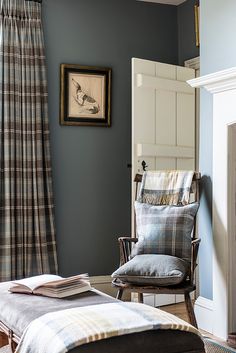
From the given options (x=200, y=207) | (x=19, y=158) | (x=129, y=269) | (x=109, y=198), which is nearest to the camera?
(x=129, y=269)

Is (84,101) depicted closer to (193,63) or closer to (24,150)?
(24,150)

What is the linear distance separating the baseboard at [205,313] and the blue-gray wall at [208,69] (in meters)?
0.05

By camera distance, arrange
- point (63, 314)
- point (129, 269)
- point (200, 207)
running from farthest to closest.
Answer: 1. point (200, 207)
2. point (129, 269)
3. point (63, 314)

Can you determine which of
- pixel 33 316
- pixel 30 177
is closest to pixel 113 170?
pixel 30 177

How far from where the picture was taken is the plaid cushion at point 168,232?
3.62m

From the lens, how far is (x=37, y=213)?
447 centimetres

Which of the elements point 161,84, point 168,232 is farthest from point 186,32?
point 168,232

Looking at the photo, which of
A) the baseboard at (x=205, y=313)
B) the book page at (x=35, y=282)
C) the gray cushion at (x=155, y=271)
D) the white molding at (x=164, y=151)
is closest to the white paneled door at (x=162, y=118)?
the white molding at (x=164, y=151)

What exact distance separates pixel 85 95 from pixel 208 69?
1.30 metres

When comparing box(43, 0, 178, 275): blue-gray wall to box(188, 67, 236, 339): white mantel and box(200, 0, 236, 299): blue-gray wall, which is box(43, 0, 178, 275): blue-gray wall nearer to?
box(200, 0, 236, 299): blue-gray wall

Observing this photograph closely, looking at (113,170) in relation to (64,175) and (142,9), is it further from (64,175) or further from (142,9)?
(142,9)

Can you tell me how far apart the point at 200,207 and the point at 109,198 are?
1163 millimetres

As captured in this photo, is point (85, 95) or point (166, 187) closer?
point (166, 187)

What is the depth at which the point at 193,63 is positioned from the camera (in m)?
4.96
